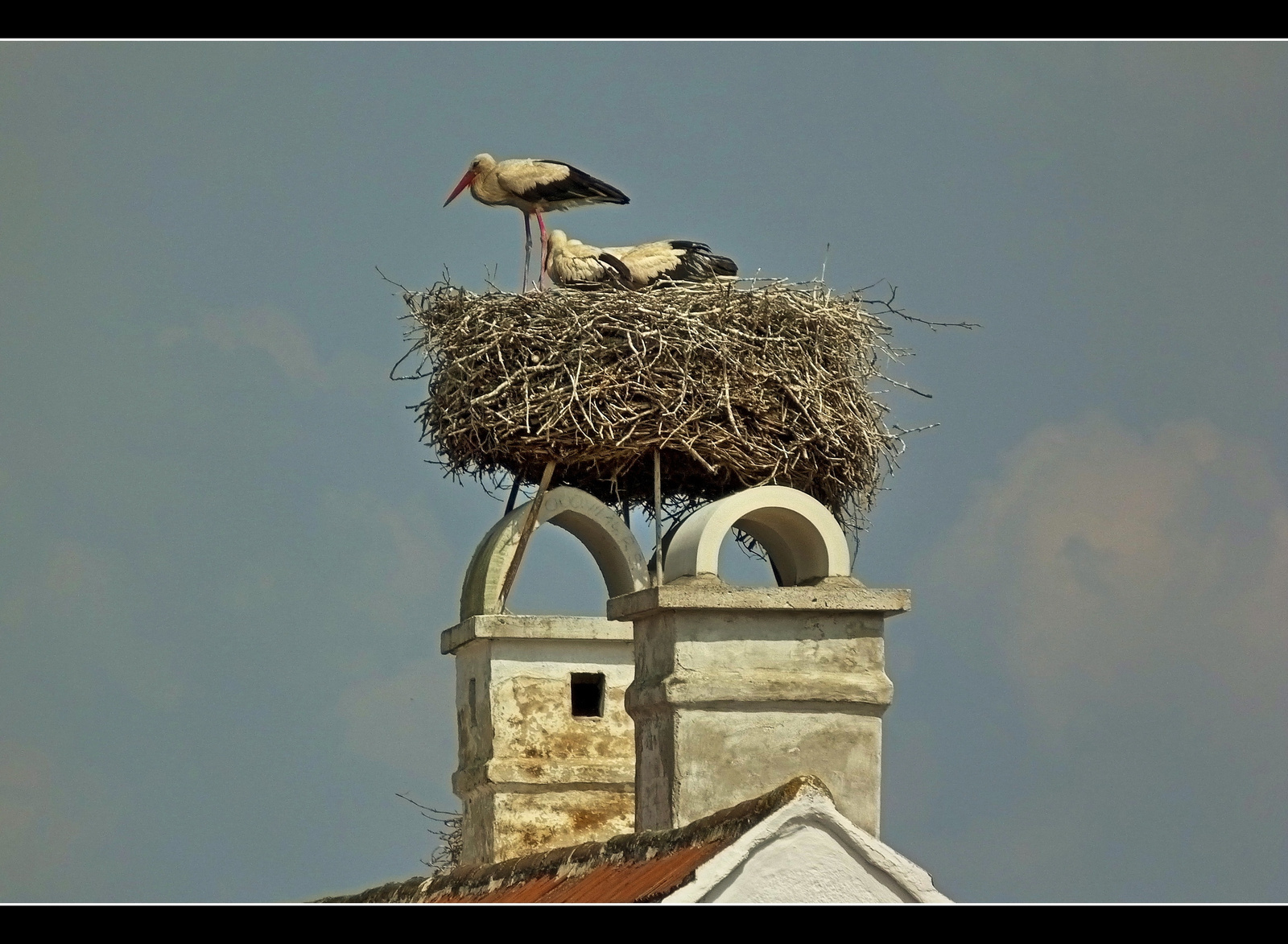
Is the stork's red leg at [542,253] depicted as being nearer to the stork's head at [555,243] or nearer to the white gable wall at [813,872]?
the stork's head at [555,243]

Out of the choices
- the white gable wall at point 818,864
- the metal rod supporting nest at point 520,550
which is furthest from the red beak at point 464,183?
the white gable wall at point 818,864

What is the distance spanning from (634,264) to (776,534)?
4.10 m

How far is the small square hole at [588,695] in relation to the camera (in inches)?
521

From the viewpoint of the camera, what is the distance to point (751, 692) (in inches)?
423

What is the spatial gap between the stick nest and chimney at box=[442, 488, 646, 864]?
2.05ft

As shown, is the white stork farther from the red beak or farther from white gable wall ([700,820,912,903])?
white gable wall ([700,820,912,903])

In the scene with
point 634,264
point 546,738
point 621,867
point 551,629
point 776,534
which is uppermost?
point 634,264

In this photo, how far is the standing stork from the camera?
16.7m

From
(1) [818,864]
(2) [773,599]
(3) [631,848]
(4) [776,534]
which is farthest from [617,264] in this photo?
(1) [818,864]

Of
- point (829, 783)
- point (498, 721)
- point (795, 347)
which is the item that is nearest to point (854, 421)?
point (795, 347)

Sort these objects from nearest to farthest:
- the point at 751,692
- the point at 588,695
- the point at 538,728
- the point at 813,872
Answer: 1. the point at 813,872
2. the point at 751,692
3. the point at 538,728
4. the point at 588,695

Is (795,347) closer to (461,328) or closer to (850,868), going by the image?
(461,328)

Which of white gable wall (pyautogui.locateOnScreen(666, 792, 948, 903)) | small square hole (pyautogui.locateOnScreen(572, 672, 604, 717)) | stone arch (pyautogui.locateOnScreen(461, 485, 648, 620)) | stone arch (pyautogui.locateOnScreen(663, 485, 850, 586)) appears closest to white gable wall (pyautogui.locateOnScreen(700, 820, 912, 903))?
white gable wall (pyautogui.locateOnScreen(666, 792, 948, 903))

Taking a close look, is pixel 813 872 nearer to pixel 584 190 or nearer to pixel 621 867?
pixel 621 867
